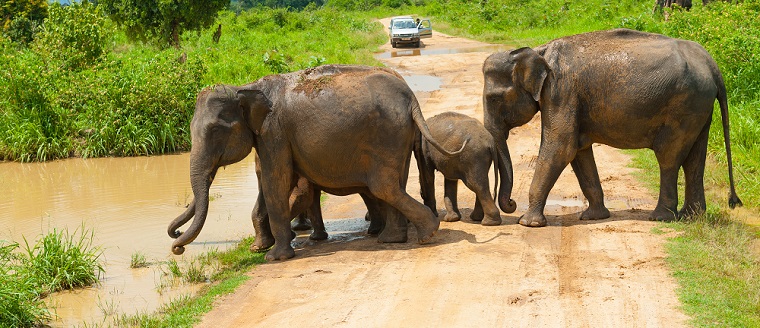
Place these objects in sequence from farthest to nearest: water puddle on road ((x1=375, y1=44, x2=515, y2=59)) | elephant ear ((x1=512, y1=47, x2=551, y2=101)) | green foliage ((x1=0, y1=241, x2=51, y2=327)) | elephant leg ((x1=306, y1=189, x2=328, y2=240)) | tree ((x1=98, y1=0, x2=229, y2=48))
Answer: water puddle on road ((x1=375, y1=44, x2=515, y2=59)) → tree ((x1=98, y1=0, x2=229, y2=48)) → elephant leg ((x1=306, y1=189, x2=328, y2=240)) → elephant ear ((x1=512, y1=47, x2=551, y2=101)) → green foliage ((x1=0, y1=241, x2=51, y2=327))

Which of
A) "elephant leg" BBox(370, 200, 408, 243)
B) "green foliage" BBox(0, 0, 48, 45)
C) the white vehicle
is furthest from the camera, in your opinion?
the white vehicle

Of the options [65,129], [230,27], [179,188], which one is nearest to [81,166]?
[65,129]

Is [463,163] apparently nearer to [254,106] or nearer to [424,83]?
[254,106]

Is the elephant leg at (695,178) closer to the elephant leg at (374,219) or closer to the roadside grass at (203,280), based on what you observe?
the elephant leg at (374,219)

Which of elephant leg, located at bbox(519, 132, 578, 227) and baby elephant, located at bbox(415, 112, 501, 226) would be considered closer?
elephant leg, located at bbox(519, 132, 578, 227)

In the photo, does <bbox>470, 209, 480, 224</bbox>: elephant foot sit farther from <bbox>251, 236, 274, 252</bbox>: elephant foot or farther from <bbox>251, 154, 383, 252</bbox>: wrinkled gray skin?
<bbox>251, 236, 274, 252</bbox>: elephant foot

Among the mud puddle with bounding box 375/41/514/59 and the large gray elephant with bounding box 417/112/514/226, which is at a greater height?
the large gray elephant with bounding box 417/112/514/226

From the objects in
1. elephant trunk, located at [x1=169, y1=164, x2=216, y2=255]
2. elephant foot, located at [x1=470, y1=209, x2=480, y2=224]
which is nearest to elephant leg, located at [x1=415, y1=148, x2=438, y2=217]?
elephant foot, located at [x1=470, y1=209, x2=480, y2=224]

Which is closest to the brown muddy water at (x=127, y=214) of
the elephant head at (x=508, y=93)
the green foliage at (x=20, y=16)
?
the elephant head at (x=508, y=93)

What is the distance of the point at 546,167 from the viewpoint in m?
9.15

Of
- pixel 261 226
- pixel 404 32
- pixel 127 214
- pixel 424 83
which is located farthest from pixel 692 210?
pixel 404 32

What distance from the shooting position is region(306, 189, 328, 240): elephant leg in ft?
30.5

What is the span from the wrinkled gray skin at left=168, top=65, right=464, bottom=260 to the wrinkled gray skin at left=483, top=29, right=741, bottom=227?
4.15ft

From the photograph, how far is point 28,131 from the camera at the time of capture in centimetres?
1556
